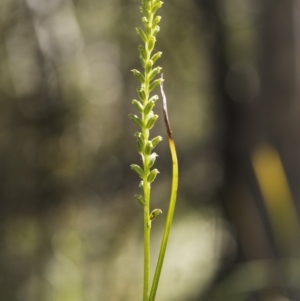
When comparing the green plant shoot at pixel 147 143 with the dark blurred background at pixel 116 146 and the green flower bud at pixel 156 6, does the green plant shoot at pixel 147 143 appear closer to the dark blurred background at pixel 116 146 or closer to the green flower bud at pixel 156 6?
the green flower bud at pixel 156 6

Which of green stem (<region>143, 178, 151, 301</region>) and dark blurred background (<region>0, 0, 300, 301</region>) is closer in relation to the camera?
green stem (<region>143, 178, 151, 301</region>)

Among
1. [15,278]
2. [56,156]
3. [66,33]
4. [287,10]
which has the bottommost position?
[15,278]

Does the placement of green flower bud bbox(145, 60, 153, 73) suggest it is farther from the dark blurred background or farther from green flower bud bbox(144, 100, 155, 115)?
the dark blurred background

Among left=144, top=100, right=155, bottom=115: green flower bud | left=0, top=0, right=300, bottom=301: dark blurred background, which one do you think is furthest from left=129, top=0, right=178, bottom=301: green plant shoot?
left=0, top=0, right=300, bottom=301: dark blurred background

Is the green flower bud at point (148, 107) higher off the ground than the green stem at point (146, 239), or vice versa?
the green flower bud at point (148, 107)

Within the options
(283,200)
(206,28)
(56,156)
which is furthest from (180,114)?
(283,200)

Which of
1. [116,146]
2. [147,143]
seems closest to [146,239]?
[147,143]

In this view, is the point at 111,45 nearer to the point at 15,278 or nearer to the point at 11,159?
the point at 11,159

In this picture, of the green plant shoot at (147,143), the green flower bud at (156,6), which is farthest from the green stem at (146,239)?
the green flower bud at (156,6)

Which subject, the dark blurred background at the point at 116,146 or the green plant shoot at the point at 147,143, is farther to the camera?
the dark blurred background at the point at 116,146
